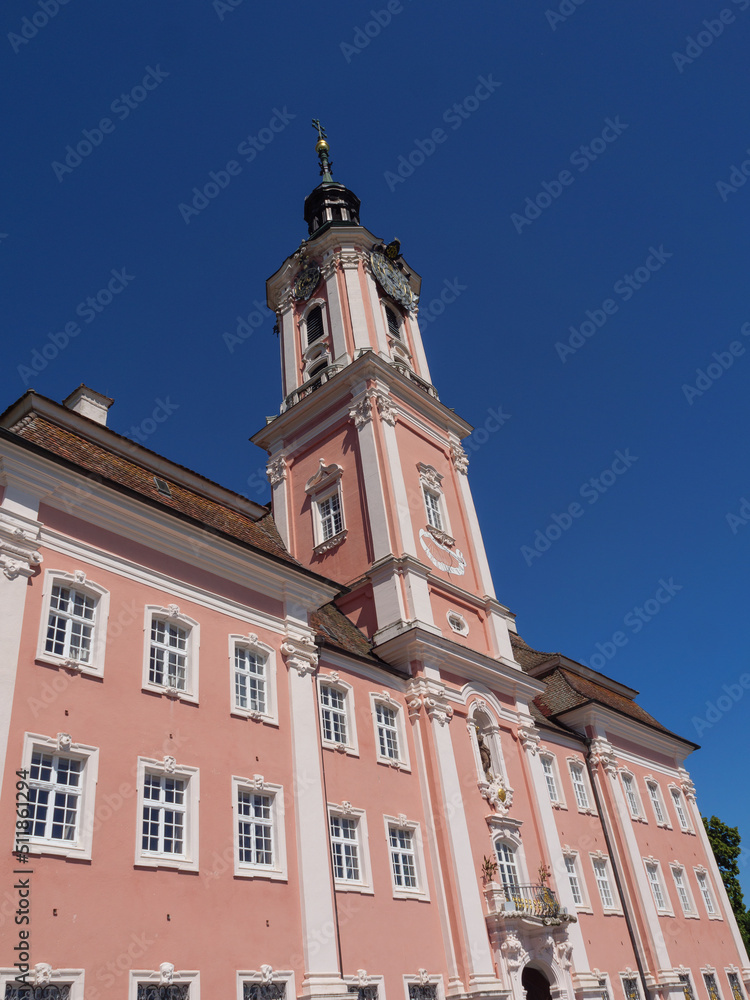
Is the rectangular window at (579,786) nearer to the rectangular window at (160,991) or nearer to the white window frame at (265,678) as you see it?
the white window frame at (265,678)

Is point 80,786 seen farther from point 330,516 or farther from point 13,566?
point 330,516

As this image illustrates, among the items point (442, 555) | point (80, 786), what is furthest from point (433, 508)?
point (80, 786)

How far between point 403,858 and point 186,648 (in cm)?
931

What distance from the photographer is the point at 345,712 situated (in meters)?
23.7

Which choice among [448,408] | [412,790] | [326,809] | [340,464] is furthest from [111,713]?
[448,408]

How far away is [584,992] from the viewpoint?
26297 mm

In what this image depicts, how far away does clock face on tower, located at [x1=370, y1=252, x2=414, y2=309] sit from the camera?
4103cm

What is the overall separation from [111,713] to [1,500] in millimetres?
4920

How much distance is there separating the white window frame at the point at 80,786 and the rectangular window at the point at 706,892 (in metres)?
33.7

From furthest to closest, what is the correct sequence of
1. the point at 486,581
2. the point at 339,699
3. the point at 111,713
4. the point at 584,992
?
the point at 486,581, the point at 584,992, the point at 339,699, the point at 111,713

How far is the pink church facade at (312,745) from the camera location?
15.3 metres

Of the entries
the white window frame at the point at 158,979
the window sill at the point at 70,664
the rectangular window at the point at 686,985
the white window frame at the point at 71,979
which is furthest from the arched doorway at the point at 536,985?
the window sill at the point at 70,664

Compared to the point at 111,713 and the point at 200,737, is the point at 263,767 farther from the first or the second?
the point at 111,713

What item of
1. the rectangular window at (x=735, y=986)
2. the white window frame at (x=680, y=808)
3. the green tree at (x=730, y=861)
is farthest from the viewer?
the green tree at (x=730, y=861)
